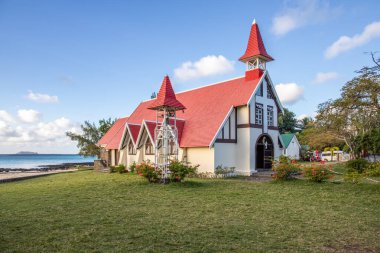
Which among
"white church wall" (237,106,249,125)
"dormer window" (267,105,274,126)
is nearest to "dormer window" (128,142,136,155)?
"white church wall" (237,106,249,125)

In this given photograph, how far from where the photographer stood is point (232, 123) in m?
21.7

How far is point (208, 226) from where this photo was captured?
7.59 meters

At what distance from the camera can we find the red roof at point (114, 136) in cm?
3024

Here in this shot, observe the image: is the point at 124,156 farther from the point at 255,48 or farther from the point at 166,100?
the point at 255,48

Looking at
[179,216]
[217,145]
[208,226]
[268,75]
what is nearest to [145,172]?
[217,145]

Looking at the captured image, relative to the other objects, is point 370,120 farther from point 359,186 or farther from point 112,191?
point 112,191

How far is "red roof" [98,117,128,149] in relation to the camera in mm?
30242

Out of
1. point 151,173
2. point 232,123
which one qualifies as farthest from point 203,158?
point 151,173

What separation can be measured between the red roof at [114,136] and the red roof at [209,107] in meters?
8.07

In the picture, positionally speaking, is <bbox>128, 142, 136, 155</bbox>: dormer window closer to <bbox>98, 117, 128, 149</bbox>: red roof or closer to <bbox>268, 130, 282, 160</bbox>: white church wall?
<bbox>98, 117, 128, 149</bbox>: red roof

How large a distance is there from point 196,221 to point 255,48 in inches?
702

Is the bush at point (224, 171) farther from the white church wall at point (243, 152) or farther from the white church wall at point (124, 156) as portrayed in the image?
the white church wall at point (124, 156)

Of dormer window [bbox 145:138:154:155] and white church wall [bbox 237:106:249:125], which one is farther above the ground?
white church wall [bbox 237:106:249:125]

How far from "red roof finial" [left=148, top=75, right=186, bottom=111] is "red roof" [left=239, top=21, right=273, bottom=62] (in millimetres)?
7024
